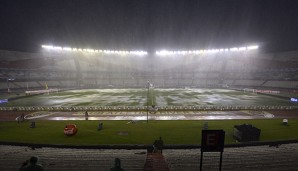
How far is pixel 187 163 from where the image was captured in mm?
13547

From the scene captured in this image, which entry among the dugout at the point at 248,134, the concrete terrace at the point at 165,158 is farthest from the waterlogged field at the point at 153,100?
the concrete terrace at the point at 165,158

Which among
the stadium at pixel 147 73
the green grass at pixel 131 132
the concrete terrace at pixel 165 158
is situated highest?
the stadium at pixel 147 73

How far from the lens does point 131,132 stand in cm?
2400

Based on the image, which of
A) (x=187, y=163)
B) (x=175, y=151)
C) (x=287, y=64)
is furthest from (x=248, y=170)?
(x=287, y=64)

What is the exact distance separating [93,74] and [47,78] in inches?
1190

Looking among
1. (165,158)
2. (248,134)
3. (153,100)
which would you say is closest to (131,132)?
(165,158)

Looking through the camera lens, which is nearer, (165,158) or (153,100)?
(165,158)

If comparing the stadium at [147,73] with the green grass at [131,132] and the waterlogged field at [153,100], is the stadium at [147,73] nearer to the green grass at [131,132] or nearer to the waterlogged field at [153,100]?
the waterlogged field at [153,100]

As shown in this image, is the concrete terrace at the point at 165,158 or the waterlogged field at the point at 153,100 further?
the waterlogged field at the point at 153,100

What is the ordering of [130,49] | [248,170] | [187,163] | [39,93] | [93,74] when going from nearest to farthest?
[248,170] → [187,163] → [39,93] → [93,74] → [130,49]

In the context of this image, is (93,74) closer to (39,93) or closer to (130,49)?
(130,49)

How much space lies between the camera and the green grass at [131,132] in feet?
68.3

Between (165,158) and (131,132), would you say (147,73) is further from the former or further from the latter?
(165,158)

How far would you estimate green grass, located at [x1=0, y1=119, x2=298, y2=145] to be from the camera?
20828 mm
